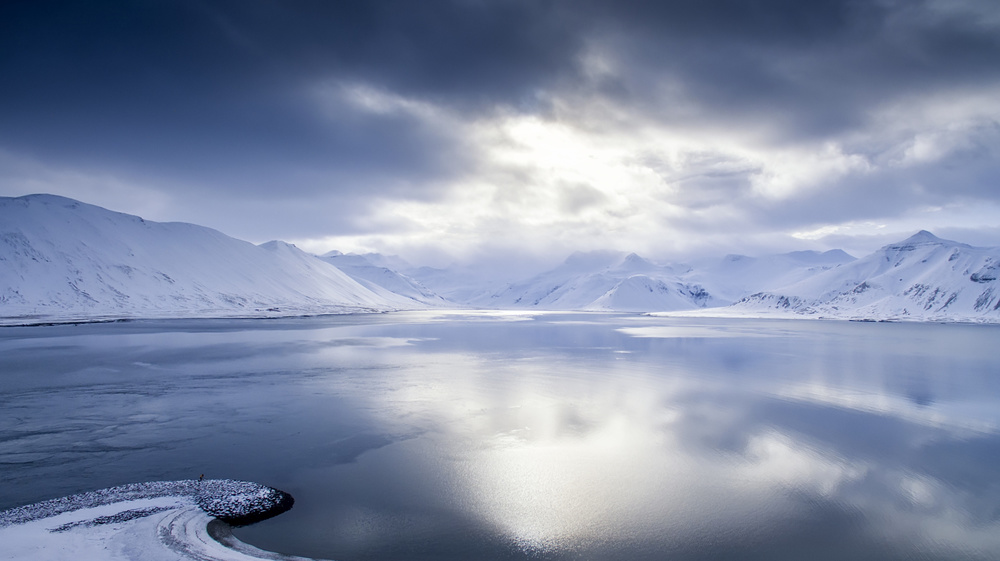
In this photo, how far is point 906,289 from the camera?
447 ft

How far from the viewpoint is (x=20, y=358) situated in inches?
1400

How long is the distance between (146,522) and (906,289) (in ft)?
568

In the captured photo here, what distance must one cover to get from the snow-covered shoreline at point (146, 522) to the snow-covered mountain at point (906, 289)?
490 ft

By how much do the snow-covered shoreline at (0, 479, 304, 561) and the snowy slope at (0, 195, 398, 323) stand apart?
85.2 metres

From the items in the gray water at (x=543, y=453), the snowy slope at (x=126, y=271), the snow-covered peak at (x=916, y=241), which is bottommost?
the gray water at (x=543, y=453)

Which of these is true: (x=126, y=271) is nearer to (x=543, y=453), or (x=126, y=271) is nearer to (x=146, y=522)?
(x=146, y=522)

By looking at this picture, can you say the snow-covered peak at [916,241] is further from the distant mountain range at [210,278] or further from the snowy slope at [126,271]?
the snowy slope at [126,271]

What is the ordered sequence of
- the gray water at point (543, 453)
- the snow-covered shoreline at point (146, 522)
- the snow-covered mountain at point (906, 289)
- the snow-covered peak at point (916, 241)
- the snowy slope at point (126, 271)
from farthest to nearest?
1. the snow-covered peak at point (916, 241)
2. the snow-covered mountain at point (906, 289)
3. the snowy slope at point (126, 271)
4. the gray water at point (543, 453)
5. the snow-covered shoreline at point (146, 522)

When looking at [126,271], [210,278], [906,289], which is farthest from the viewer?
[906,289]

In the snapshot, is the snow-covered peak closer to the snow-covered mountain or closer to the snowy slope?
the snow-covered mountain

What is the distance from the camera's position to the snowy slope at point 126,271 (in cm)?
8981

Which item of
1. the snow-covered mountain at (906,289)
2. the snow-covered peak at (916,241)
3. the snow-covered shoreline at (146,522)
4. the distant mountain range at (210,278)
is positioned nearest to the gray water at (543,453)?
the snow-covered shoreline at (146,522)

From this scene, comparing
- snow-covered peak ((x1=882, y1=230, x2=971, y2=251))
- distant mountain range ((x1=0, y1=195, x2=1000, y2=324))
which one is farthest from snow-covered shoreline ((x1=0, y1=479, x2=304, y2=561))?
snow-covered peak ((x1=882, y1=230, x2=971, y2=251))

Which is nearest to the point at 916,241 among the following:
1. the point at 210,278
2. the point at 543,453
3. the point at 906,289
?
the point at 906,289
